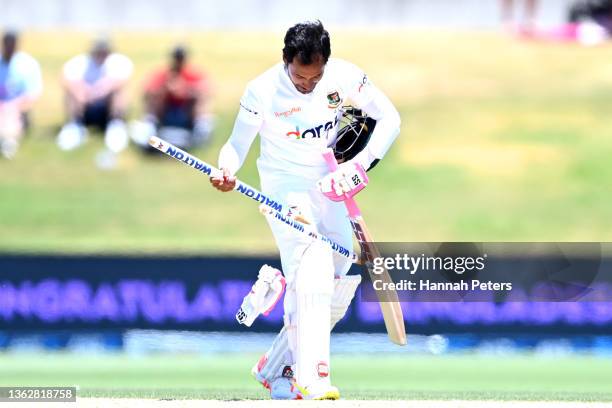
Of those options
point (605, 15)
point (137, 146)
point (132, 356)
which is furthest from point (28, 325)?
point (605, 15)

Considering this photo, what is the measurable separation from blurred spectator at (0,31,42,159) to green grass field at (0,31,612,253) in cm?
18

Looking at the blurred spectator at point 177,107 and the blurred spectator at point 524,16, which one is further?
the blurred spectator at point 524,16

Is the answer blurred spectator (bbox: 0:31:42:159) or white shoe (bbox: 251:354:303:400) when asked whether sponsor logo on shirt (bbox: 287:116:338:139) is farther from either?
blurred spectator (bbox: 0:31:42:159)

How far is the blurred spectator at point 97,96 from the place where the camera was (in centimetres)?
1467

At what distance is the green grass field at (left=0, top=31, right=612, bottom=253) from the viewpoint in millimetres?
14625

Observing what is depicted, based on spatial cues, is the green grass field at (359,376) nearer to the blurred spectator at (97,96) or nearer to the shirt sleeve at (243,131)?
the shirt sleeve at (243,131)

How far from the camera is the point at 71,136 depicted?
14.9 metres

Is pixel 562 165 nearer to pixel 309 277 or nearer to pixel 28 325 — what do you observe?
pixel 28 325

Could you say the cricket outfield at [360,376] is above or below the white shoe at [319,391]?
below

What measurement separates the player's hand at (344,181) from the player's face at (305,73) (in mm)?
452

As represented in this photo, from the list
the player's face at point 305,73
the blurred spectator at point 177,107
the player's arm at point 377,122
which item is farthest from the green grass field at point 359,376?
the blurred spectator at point 177,107

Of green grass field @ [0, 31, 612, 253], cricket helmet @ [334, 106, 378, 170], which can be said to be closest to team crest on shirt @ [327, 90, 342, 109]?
cricket helmet @ [334, 106, 378, 170]

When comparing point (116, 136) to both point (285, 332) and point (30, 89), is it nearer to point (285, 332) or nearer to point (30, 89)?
point (30, 89)

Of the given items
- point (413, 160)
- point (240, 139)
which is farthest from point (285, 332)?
point (413, 160)
